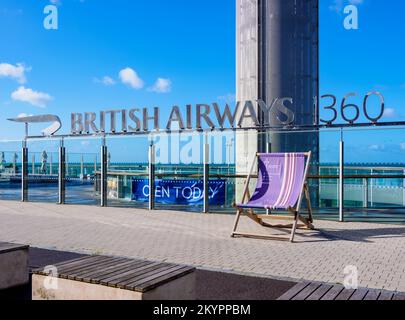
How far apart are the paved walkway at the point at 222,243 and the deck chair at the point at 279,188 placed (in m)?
0.39

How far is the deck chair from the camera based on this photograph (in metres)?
7.49

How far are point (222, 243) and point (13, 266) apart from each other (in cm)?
340

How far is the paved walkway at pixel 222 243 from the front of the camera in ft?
17.4

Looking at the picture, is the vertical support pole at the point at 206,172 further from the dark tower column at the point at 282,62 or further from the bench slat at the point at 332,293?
the bench slat at the point at 332,293

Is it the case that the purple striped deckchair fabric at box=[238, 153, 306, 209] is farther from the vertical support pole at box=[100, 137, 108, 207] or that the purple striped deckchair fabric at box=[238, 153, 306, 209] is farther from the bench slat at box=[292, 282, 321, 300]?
the vertical support pole at box=[100, 137, 108, 207]

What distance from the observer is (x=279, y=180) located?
819 centimetres

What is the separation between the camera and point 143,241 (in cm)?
721

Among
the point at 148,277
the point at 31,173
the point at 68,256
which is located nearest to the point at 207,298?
the point at 148,277

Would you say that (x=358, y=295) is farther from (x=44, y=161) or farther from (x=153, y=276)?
(x=44, y=161)

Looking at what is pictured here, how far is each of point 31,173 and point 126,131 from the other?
414 inches

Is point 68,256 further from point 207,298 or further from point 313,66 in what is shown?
point 313,66

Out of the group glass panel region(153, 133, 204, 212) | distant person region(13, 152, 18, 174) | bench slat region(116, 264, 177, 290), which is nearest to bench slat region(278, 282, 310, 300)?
bench slat region(116, 264, 177, 290)

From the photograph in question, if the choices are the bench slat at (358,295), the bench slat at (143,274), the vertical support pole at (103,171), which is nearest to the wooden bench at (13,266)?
the bench slat at (143,274)

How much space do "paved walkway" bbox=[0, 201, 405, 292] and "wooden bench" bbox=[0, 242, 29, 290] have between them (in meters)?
1.70
